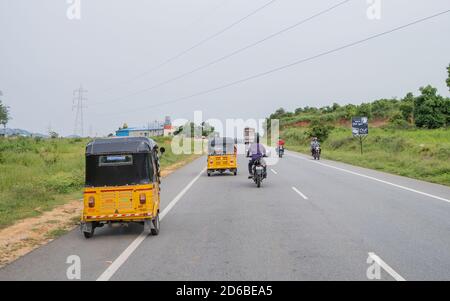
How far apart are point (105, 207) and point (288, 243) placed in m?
3.55

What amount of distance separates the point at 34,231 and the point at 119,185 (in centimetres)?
244

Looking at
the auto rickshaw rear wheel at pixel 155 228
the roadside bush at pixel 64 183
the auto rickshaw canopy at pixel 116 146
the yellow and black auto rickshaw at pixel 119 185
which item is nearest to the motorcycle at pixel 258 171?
the roadside bush at pixel 64 183

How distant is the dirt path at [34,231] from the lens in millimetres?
8383

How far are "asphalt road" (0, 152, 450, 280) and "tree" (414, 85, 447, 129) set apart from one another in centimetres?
5400

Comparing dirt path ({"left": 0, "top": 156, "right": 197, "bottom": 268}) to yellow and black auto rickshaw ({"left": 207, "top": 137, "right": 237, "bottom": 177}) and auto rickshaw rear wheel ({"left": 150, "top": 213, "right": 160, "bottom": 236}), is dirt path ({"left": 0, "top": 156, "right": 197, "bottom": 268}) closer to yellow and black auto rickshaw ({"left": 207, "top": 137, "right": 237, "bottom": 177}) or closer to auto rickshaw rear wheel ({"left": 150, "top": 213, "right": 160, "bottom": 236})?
auto rickshaw rear wheel ({"left": 150, "top": 213, "right": 160, "bottom": 236})

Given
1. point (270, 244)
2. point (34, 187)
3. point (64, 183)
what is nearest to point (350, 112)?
point (64, 183)

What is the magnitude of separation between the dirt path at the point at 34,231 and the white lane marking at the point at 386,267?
5.68m

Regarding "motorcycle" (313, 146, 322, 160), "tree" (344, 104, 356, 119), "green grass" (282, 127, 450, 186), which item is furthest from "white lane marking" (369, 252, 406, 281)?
"tree" (344, 104, 356, 119)

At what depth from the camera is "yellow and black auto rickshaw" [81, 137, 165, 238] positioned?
907cm

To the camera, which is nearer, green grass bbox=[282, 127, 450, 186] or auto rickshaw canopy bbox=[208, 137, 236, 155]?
green grass bbox=[282, 127, 450, 186]

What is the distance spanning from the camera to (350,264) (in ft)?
22.1

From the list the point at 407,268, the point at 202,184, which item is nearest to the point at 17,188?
the point at 202,184
